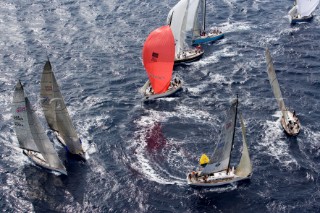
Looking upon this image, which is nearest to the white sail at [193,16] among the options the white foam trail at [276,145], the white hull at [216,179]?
the white foam trail at [276,145]

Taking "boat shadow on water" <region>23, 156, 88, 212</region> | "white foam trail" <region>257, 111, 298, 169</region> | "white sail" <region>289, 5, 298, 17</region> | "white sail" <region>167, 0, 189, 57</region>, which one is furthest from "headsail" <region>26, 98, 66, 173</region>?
"white sail" <region>289, 5, 298, 17</region>

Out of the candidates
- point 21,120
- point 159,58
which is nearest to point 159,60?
point 159,58

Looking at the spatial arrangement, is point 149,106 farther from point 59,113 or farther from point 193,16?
point 193,16

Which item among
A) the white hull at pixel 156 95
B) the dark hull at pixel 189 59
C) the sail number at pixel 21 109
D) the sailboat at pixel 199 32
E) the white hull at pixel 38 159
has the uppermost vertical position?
the sail number at pixel 21 109

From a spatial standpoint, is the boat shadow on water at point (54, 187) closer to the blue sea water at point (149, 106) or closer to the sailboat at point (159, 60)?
the blue sea water at point (149, 106)

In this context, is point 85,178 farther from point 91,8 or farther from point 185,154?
point 91,8

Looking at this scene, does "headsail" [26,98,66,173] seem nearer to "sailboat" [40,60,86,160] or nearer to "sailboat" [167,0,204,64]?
"sailboat" [40,60,86,160]

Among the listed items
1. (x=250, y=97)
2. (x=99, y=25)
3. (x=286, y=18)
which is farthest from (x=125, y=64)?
(x=286, y=18)
